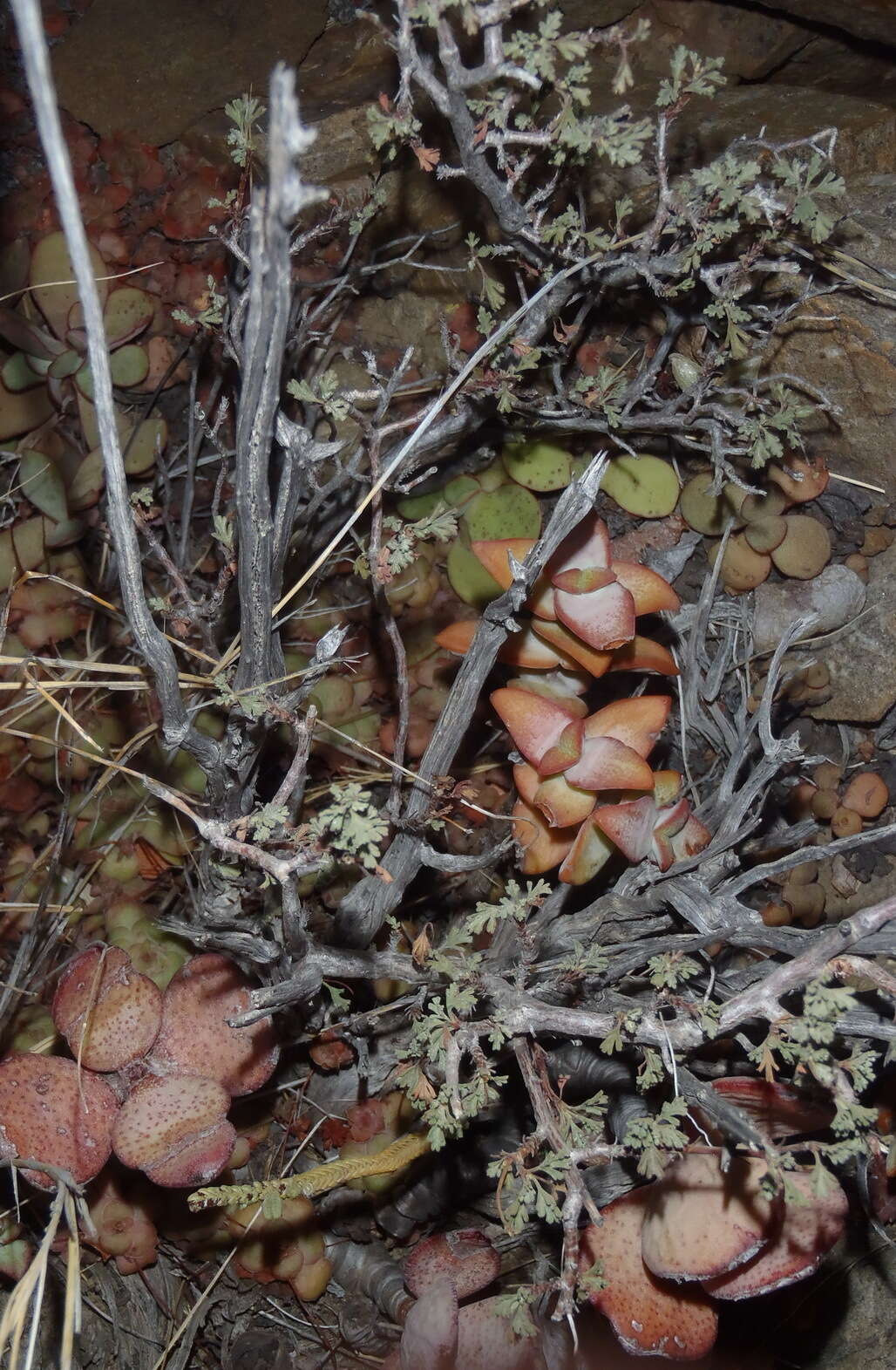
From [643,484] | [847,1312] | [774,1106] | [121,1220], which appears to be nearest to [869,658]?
[643,484]

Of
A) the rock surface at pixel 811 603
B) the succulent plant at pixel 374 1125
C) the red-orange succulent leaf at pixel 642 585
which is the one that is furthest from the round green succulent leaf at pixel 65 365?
the succulent plant at pixel 374 1125

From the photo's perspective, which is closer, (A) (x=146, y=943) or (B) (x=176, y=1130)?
(B) (x=176, y=1130)

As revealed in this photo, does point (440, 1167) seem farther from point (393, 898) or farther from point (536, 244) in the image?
point (536, 244)

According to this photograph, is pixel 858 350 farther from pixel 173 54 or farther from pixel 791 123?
pixel 173 54

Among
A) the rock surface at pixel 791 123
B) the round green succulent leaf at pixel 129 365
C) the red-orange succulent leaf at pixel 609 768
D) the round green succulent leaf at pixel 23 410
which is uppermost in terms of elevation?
the rock surface at pixel 791 123

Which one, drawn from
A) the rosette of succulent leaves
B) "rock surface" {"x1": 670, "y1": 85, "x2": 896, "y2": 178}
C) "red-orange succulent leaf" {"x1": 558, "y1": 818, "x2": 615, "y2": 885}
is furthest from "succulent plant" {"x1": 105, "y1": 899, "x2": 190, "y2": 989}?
"rock surface" {"x1": 670, "y1": 85, "x2": 896, "y2": 178}

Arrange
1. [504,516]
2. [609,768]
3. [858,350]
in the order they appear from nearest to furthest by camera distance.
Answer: [609,768] < [858,350] < [504,516]

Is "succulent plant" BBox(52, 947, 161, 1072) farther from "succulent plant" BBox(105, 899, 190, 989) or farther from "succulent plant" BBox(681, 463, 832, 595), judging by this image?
"succulent plant" BBox(681, 463, 832, 595)

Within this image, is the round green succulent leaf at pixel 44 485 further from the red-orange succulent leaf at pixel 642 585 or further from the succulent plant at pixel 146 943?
the red-orange succulent leaf at pixel 642 585
